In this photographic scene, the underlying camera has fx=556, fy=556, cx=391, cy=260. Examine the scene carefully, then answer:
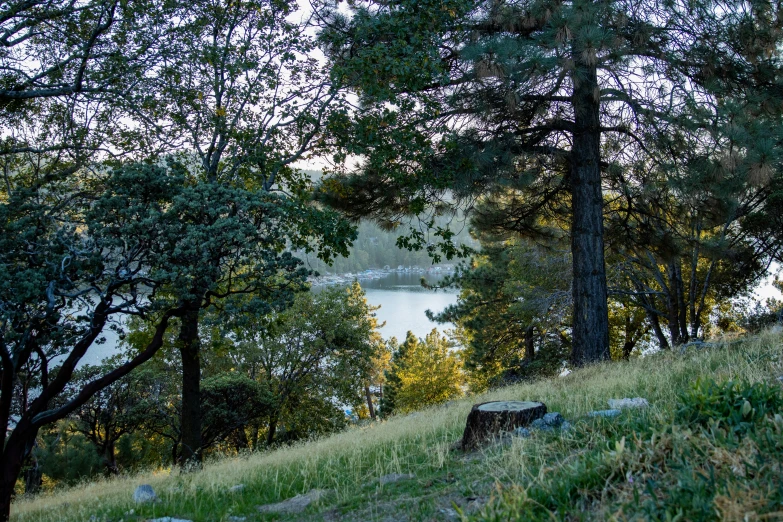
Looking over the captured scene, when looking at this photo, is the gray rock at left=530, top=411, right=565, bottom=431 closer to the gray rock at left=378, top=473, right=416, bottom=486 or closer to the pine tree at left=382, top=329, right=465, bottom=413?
the gray rock at left=378, top=473, right=416, bottom=486

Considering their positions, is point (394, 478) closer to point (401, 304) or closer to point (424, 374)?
point (424, 374)

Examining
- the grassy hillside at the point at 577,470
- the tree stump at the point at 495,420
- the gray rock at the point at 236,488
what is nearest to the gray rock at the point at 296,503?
the grassy hillside at the point at 577,470

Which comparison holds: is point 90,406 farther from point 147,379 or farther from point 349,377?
point 349,377

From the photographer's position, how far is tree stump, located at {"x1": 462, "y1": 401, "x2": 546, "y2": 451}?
4699 millimetres

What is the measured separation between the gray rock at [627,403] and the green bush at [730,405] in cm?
109

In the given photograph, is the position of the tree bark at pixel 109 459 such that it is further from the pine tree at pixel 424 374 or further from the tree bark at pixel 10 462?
the pine tree at pixel 424 374

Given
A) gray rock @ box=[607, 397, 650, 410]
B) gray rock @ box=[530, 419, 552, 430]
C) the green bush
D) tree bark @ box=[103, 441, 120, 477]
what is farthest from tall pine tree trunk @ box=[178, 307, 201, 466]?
tree bark @ box=[103, 441, 120, 477]

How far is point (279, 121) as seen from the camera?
8.16 metres

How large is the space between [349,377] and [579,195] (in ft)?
42.1

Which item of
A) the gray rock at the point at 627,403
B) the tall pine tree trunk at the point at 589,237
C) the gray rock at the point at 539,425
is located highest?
the tall pine tree trunk at the point at 589,237

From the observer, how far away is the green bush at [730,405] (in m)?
3.12

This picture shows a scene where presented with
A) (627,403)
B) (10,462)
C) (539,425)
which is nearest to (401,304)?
(10,462)

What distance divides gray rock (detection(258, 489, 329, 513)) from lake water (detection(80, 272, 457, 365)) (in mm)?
30312

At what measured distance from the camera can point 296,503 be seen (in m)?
4.23
